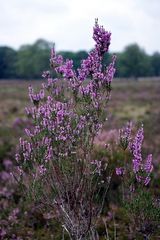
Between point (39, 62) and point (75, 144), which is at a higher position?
point (39, 62)

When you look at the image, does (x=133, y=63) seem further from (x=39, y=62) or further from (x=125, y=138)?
(x=125, y=138)

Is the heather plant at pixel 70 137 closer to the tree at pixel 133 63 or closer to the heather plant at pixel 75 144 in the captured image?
the heather plant at pixel 75 144

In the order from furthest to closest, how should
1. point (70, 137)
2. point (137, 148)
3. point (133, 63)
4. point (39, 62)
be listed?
point (133, 63)
point (39, 62)
point (70, 137)
point (137, 148)

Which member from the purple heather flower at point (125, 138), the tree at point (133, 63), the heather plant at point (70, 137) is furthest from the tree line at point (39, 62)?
the purple heather flower at point (125, 138)

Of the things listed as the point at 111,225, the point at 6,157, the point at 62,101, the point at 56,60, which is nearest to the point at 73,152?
the point at 62,101

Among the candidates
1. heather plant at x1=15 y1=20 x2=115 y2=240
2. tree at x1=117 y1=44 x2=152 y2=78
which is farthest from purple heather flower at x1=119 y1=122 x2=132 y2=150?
tree at x1=117 y1=44 x2=152 y2=78

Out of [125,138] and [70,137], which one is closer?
[125,138]

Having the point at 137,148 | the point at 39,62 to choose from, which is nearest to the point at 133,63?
the point at 39,62

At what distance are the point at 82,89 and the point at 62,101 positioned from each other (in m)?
0.45

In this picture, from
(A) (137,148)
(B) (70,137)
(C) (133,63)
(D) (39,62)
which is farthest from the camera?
(C) (133,63)

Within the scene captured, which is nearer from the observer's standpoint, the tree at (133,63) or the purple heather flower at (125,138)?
the purple heather flower at (125,138)

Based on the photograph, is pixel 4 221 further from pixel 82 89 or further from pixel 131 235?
pixel 82 89

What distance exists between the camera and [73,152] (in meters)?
4.48

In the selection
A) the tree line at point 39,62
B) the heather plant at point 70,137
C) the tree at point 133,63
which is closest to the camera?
the heather plant at point 70,137
